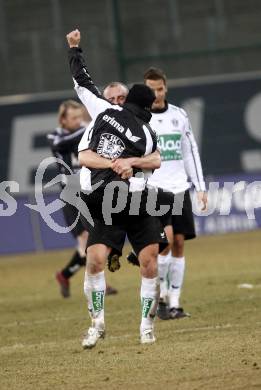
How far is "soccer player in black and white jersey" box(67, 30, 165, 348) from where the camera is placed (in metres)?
10.1

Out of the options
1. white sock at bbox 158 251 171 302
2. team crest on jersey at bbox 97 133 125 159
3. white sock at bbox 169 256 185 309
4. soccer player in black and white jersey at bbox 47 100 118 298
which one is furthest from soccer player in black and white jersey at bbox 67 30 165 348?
soccer player in black and white jersey at bbox 47 100 118 298

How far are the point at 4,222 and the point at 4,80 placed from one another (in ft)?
12.4

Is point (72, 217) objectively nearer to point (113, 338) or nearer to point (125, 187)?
point (113, 338)

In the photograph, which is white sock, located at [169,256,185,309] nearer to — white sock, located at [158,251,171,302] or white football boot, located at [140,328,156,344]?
white sock, located at [158,251,171,302]

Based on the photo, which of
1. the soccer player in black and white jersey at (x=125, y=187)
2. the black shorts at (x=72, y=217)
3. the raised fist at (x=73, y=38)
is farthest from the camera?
the black shorts at (x=72, y=217)

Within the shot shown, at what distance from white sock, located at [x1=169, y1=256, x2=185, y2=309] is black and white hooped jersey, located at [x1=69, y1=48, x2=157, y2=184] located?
9.08 ft

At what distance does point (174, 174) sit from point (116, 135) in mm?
2591

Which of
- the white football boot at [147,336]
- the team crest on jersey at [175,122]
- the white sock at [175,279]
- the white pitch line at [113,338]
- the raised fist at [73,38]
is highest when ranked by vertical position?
the raised fist at [73,38]

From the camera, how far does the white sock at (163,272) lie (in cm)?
1283

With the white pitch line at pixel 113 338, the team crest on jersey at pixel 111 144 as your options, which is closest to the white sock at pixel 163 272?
the white pitch line at pixel 113 338

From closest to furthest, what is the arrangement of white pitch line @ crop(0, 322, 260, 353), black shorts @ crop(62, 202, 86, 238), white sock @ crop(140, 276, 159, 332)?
1. white sock @ crop(140, 276, 159, 332)
2. white pitch line @ crop(0, 322, 260, 353)
3. black shorts @ crop(62, 202, 86, 238)

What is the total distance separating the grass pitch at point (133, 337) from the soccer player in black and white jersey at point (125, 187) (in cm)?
43

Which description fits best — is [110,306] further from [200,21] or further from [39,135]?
[200,21]

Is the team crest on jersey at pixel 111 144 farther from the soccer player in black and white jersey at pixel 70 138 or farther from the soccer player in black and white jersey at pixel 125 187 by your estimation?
the soccer player in black and white jersey at pixel 70 138
